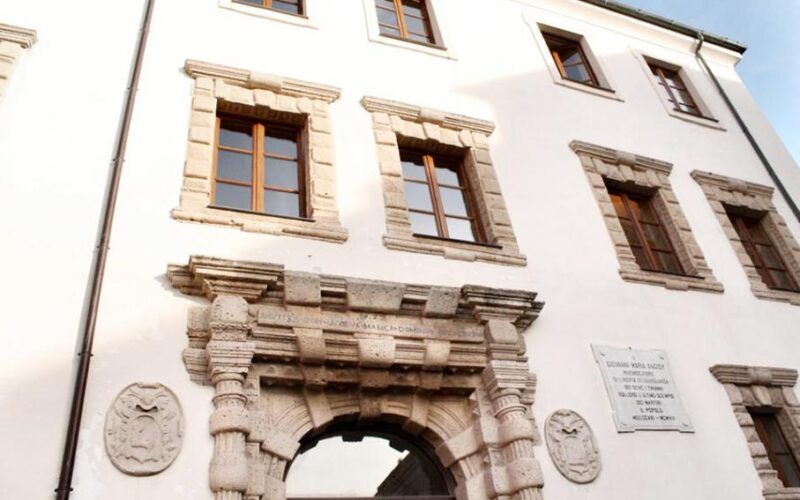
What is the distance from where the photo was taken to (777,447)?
20.4 feet

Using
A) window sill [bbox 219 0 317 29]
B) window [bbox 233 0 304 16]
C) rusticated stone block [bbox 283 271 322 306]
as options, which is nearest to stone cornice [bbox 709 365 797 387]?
rusticated stone block [bbox 283 271 322 306]

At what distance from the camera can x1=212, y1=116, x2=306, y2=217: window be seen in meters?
5.65

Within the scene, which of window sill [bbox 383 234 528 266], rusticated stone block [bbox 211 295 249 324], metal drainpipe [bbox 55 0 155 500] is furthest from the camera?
window sill [bbox 383 234 528 266]

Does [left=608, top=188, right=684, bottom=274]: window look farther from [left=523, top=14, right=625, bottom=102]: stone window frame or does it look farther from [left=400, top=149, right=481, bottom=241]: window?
[left=400, top=149, right=481, bottom=241]: window

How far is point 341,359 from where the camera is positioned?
484 centimetres

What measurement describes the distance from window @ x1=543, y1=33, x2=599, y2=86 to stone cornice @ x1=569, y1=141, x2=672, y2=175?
1.62 metres

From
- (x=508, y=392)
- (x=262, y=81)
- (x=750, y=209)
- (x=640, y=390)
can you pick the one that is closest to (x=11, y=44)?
(x=262, y=81)

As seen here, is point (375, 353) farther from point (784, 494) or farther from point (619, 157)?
point (619, 157)

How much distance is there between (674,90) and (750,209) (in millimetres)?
2564

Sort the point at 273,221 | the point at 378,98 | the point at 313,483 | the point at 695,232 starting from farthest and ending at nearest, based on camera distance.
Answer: the point at 695,232 → the point at 378,98 → the point at 273,221 → the point at 313,483

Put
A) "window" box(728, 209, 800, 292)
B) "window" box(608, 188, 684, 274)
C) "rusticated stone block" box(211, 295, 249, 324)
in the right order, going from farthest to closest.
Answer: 1. "window" box(728, 209, 800, 292)
2. "window" box(608, 188, 684, 274)
3. "rusticated stone block" box(211, 295, 249, 324)

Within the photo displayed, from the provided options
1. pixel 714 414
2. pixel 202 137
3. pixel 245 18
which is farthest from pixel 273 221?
pixel 714 414

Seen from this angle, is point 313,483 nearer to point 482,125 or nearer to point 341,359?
point 341,359

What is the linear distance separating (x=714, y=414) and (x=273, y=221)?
4.33 metres
